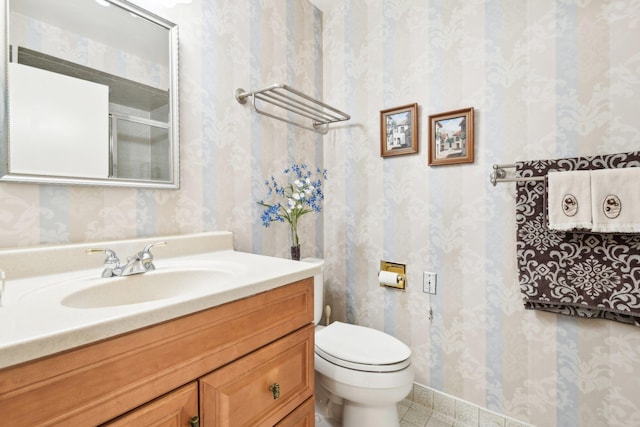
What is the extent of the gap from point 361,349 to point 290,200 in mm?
799

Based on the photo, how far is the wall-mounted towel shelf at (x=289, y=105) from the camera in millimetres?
1438

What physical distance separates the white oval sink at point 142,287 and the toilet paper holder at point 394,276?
1002 millimetres

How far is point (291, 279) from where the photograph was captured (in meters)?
0.90

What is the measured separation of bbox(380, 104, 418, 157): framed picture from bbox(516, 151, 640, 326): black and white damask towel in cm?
54

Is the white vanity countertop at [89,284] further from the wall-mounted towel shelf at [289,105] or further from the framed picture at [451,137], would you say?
the framed picture at [451,137]

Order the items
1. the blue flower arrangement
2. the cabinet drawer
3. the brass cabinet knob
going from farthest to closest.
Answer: the blue flower arrangement → the brass cabinet knob → the cabinet drawer

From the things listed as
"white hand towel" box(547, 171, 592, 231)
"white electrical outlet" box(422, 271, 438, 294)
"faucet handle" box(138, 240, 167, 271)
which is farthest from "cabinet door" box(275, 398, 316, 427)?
"white hand towel" box(547, 171, 592, 231)

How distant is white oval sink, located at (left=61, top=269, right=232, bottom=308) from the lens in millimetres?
770

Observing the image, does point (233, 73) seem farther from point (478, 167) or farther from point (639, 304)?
point (639, 304)

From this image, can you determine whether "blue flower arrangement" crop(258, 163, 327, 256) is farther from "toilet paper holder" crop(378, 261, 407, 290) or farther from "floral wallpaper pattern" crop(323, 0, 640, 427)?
"toilet paper holder" crop(378, 261, 407, 290)

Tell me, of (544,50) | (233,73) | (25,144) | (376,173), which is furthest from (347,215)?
(25,144)

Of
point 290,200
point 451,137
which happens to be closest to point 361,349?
point 290,200

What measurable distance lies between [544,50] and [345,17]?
114cm

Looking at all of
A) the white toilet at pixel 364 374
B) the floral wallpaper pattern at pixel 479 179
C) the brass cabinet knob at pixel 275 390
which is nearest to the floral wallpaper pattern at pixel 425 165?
the floral wallpaper pattern at pixel 479 179
